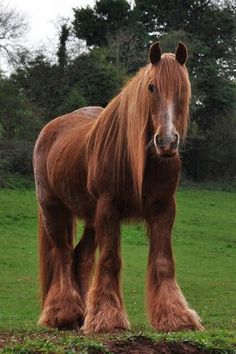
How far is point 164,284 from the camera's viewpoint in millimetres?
6605

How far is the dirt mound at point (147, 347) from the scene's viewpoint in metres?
5.11

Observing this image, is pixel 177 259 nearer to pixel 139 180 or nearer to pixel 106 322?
pixel 106 322

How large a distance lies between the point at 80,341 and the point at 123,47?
4213 cm

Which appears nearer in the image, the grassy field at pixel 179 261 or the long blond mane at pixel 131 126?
the long blond mane at pixel 131 126

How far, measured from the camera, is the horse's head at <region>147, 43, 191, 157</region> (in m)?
5.98

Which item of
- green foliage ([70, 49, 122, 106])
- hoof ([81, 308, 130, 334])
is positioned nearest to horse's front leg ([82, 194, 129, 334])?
hoof ([81, 308, 130, 334])

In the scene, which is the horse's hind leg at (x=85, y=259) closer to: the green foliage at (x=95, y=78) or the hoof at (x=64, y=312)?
the hoof at (x=64, y=312)

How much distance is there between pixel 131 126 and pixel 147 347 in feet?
7.34

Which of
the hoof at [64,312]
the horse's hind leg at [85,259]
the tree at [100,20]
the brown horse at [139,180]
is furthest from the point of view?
the tree at [100,20]

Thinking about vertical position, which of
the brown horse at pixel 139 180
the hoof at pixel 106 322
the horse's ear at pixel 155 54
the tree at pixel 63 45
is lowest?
the hoof at pixel 106 322

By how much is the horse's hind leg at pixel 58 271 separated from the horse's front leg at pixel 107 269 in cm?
120

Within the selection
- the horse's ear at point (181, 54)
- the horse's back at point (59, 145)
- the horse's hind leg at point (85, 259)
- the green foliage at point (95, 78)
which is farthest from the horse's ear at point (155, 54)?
the green foliage at point (95, 78)

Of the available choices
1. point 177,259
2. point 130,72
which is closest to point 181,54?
point 177,259

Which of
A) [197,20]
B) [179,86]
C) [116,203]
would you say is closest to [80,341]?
[116,203]
